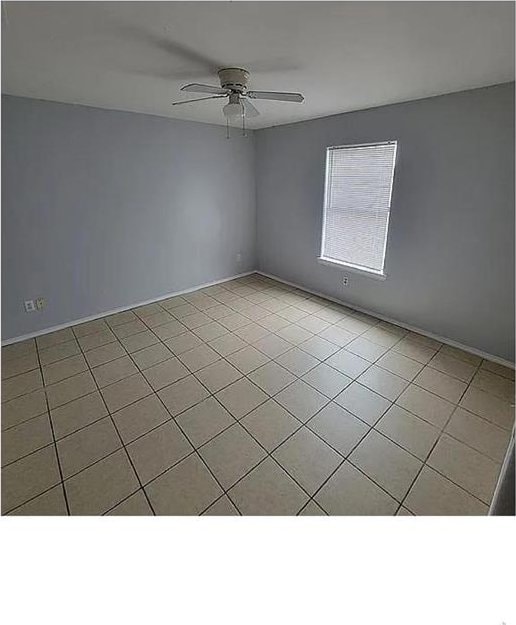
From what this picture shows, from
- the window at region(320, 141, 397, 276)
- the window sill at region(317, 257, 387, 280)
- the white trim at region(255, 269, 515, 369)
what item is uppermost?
the window at region(320, 141, 397, 276)

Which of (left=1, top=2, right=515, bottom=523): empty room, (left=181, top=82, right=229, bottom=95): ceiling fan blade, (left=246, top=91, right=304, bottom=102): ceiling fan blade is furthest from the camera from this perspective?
(left=246, top=91, right=304, bottom=102): ceiling fan blade

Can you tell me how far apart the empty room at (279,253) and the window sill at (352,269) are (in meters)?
0.03

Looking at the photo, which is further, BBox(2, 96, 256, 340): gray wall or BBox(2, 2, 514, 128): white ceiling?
BBox(2, 96, 256, 340): gray wall

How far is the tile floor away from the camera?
5.27 feet

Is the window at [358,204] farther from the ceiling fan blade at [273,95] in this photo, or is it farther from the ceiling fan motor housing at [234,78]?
the ceiling fan motor housing at [234,78]

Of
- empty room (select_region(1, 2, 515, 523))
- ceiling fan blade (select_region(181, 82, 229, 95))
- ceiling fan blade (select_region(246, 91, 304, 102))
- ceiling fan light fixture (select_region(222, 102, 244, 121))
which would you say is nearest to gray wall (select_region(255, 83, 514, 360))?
empty room (select_region(1, 2, 515, 523))

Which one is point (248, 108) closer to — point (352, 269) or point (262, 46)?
point (262, 46)

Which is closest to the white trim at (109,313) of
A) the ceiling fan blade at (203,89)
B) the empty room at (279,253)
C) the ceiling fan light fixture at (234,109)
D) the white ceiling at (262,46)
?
the empty room at (279,253)

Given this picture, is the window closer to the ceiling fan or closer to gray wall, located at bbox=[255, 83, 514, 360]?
gray wall, located at bbox=[255, 83, 514, 360]

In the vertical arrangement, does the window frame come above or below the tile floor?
above

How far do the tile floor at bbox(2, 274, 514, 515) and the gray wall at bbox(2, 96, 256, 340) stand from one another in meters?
0.59

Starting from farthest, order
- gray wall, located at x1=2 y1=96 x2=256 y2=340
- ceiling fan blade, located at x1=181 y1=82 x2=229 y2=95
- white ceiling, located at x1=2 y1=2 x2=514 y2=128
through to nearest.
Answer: gray wall, located at x1=2 y1=96 x2=256 y2=340
ceiling fan blade, located at x1=181 y1=82 x2=229 y2=95
white ceiling, located at x1=2 y1=2 x2=514 y2=128
